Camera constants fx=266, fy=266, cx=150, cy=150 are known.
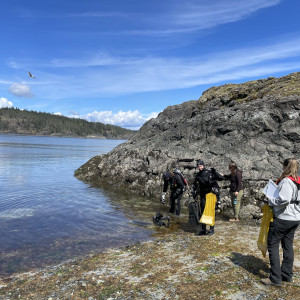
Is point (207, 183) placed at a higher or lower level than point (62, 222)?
higher

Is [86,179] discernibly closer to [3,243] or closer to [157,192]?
[157,192]

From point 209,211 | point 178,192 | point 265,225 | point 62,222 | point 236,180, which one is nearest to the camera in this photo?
point 265,225

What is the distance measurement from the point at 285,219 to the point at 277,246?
742 mm

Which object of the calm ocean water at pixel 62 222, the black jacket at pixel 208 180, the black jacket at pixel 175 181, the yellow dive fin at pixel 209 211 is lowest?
the calm ocean water at pixel 62 222

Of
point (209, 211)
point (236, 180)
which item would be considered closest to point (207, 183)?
point (209, 211)

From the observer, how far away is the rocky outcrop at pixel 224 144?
16906 mm

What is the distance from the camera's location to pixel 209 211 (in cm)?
1081

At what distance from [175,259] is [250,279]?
2.34 metres

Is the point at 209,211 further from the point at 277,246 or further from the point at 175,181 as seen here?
the point at 277,246

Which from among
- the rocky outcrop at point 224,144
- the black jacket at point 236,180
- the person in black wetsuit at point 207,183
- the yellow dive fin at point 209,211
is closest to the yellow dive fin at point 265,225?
the yellow dive fin at point 209,211

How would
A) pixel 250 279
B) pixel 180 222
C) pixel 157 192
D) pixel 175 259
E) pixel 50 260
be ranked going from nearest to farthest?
pixel 250 279 < pixel 175 259 < pixel 50 260 < pixel 180 222 < pixel 157 192

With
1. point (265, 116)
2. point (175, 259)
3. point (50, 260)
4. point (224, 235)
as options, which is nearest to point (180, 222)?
point (224, 235)

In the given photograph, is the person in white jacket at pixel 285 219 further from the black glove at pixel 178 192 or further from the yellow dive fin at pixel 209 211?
the black glove at pixel 178 192

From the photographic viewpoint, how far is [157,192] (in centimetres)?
2011
